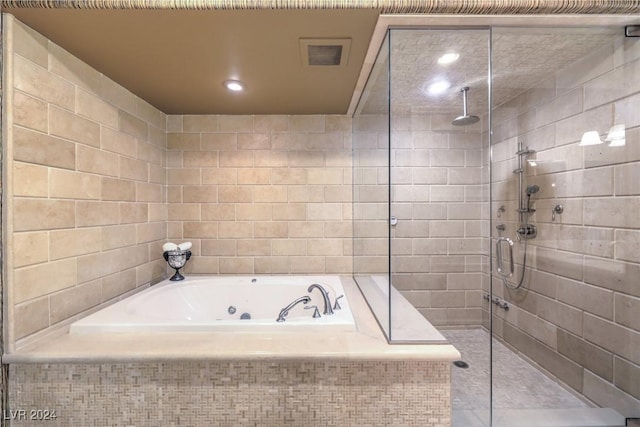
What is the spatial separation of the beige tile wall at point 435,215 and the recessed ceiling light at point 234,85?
875 mm

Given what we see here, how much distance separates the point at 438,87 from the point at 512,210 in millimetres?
1057

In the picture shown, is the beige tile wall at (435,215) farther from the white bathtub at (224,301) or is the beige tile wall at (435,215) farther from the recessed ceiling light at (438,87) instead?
the white bathtub at (224,301)

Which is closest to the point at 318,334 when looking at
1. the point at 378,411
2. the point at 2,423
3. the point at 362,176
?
the point at 378,411

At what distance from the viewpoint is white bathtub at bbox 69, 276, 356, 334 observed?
1.37 metres

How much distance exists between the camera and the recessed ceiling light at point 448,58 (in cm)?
141

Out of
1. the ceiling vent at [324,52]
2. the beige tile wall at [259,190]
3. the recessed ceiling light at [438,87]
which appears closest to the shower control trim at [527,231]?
the recessed ceiling light at [438,87]

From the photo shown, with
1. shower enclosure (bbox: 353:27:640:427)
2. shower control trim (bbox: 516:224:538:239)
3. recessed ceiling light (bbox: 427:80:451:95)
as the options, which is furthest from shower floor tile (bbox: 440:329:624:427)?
recessed ceiling light (bbox: 427:80:451:95)

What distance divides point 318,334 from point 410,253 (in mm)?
831

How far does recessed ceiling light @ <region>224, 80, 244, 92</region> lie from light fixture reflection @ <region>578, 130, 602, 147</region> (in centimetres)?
213

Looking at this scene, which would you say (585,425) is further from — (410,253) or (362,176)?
(362,176)

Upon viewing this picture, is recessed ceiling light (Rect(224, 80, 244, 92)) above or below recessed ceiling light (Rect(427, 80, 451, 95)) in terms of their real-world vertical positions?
above

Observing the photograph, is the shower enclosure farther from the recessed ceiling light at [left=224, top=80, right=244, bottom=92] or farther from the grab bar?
the recessed ceiling light at [left=224, top=80, right=244, bottom=92]

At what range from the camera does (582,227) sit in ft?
5.27

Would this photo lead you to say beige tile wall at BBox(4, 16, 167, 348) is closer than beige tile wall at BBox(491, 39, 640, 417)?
Yes
